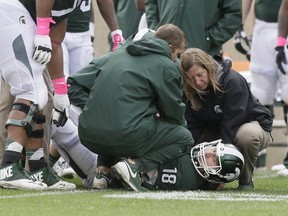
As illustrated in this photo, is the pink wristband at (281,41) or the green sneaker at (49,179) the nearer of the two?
the green sneaker at (49,179)

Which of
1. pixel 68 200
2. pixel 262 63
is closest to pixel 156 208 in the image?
pixel 68 200

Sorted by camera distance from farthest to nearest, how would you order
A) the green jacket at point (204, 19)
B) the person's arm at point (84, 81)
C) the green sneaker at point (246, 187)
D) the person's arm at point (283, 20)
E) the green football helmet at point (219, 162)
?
the person's arm at point (283, 20)
the green jacket at point (204, 19)
the green sneaker at point (246, 187)
the person's arm at point (84, 81)
the green football helmet at point (219, 162)

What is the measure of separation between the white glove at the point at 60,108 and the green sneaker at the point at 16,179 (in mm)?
528

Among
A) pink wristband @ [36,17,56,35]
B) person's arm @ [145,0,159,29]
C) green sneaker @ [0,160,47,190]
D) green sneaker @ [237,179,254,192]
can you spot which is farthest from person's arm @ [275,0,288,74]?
green sneaker @ [0,160,47,190]

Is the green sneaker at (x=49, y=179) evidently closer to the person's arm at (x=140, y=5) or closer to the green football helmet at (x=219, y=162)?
the green football helmet at (x=219, y=162)

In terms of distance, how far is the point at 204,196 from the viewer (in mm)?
6930

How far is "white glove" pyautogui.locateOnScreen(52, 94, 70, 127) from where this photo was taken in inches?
297

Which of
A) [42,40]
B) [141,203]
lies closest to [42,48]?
[42,40]

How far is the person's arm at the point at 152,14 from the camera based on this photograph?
9750 millimetres

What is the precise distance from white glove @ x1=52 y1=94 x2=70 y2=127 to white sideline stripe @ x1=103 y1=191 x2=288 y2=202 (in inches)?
36.3

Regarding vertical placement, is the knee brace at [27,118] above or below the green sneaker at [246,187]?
above

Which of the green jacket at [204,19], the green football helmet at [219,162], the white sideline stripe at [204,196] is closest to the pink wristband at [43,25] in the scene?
the white sideline stripe at [204,196]

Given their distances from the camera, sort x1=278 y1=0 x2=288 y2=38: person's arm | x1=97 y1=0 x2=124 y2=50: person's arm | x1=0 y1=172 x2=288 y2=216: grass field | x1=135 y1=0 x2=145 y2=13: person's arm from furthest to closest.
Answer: x1=135 y1=0 x2=145 y2=13: person's arm < x1=278 y1=0 x2=288 y2=38: person's arm < x1=97 y1=0 x2=124 y2=50: person's arm < x1=0 y1=172 x2=288 y2=216: grass field

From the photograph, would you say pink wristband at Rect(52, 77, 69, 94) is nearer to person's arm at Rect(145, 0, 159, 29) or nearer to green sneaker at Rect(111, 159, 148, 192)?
green sneaker at Rect(111, 159, 148, 192)
